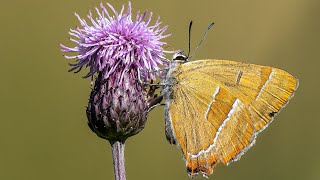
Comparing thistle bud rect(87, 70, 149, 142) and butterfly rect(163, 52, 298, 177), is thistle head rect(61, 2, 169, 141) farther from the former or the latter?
butterfly rect(163, 52, 298, 177)

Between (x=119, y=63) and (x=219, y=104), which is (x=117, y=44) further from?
(x=219, y=104)

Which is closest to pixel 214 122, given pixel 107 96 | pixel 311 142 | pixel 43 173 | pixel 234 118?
pixel 234 118

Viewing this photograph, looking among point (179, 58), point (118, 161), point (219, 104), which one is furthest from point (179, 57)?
point (118, 161)

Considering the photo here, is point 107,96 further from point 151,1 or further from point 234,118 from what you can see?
point 151,1

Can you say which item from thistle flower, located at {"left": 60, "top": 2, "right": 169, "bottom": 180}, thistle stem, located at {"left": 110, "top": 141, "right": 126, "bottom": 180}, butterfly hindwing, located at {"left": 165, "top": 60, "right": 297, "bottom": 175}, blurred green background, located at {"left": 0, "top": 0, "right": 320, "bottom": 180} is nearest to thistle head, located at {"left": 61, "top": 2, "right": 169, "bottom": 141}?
thistle flower, located at {"left": 60, "top": 2, "right": 169, "bottom": 180}

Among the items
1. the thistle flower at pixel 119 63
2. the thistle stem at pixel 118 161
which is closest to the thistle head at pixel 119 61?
the thistle flower at pixel 119 63
